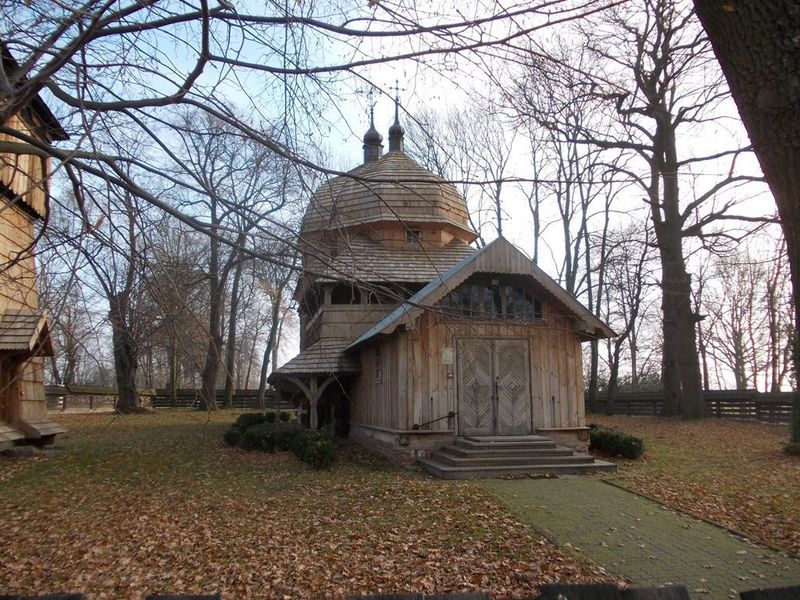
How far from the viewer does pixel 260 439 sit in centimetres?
1825

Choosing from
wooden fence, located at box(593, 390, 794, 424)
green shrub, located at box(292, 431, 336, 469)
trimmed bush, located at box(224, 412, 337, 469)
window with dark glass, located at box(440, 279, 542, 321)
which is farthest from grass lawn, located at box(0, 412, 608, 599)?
wooden fence, located at box(593, 390, 794, 424)

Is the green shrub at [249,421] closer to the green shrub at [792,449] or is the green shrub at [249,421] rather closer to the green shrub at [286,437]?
the green shrub at [286,437]

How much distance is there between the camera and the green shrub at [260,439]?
59.0ft

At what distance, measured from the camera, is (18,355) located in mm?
14539

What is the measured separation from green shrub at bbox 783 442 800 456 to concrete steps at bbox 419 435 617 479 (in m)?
4.86

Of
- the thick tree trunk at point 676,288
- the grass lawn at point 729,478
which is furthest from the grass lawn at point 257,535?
the thick tree trunk at point 676,288

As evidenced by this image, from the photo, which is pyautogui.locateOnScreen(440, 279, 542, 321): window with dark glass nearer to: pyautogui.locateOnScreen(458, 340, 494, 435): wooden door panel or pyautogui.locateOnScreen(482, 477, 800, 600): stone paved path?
pyautogui.locateOnScreen(458, 340, 494, 435): wooden door panel

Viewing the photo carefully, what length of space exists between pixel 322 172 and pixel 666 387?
2528 centimetres

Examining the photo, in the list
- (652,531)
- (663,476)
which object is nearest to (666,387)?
(663,476)

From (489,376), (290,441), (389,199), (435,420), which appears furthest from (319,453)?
(389,199)

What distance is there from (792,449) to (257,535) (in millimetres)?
13048

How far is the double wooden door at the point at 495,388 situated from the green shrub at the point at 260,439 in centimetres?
597

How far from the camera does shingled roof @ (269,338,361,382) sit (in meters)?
18.0

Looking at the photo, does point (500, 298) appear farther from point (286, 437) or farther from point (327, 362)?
point (286, 437)
